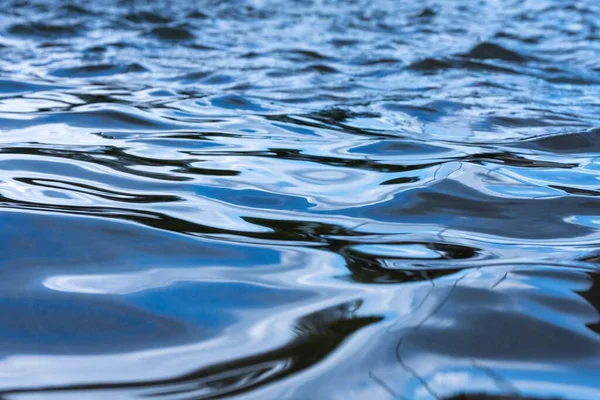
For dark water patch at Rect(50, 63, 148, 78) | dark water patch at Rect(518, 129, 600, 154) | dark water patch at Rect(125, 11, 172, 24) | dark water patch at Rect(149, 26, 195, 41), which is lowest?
dark water patch at Rect(518, 129, 600, 154)

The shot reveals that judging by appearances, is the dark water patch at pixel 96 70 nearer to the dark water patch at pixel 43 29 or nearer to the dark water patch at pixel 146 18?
the dark water patch at pixel 43 29

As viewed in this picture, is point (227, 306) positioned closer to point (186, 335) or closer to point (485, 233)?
point (186, 335)

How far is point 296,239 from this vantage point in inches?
68.9

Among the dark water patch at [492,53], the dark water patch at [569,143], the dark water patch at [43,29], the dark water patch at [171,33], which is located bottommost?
the dark water patch at [569,143]

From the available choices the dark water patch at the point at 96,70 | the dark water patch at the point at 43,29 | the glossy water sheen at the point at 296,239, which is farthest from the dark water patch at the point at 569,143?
the dark water patch at the point at 43,29

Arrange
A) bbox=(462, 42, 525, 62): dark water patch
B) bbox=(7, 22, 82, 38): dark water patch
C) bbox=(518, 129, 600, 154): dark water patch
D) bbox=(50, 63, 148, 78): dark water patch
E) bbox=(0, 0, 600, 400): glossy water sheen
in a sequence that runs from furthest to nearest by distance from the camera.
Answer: bbox=(7, 22, 82, 38): dark water patch
bbox=(462, 42, 525, 62): dark water patch
bbox=(50, 63, 148, 78): dark water patch
bbox=(518, 129, 600, 154): dark water patch
bbox=(0, 0, 600, 400): glossy water sheen

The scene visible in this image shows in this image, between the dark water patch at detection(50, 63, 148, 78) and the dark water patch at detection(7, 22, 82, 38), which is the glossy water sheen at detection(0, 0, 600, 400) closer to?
the dark water patch at detection(50, 63, 148, 78)

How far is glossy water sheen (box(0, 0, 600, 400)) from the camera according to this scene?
117cm

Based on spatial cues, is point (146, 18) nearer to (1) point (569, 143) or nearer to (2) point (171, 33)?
(2) point (171, 33)

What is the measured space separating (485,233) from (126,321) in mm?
905

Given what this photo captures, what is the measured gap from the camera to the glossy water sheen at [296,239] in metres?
1.17

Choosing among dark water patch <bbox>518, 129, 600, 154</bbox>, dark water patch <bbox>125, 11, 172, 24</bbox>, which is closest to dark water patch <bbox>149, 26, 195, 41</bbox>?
dark water patch <bbox>125, 11, 172, 24</bbox>

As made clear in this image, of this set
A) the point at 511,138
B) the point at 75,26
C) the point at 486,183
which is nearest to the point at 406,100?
the point at 511,138

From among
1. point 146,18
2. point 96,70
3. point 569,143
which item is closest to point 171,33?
point 146,18
